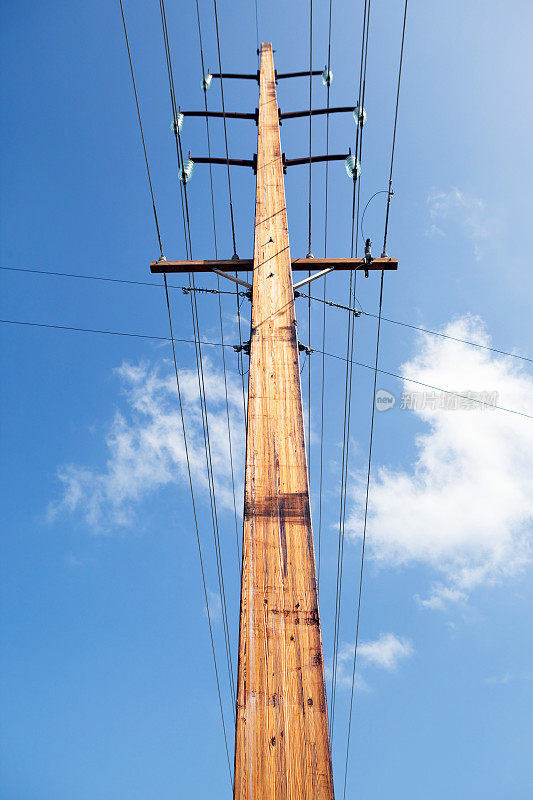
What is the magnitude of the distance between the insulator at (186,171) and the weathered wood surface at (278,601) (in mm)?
2664

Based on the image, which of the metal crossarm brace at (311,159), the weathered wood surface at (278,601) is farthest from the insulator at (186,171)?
the weathered wood surface at (278,601)

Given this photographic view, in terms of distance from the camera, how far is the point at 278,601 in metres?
1.87

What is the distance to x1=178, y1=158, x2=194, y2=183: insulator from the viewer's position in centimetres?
495

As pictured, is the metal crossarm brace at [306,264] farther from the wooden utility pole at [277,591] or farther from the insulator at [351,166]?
the insulator at [351,166]

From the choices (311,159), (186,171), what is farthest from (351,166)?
(186,171)

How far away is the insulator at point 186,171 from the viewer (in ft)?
16.2

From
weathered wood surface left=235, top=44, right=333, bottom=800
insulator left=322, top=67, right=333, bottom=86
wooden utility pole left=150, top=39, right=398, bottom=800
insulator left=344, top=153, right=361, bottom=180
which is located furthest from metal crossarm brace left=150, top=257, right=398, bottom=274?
insulator left=322, top=67, right=333, bottom=86

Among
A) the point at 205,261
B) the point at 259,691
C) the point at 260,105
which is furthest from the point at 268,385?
the point at 260,105

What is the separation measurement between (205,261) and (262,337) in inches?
62.4

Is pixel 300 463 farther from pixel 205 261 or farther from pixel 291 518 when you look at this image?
A: pixel 205 261

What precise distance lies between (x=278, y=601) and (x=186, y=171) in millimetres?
4847

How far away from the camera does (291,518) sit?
2094 millimetres

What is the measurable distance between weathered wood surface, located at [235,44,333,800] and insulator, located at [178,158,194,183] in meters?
2.66

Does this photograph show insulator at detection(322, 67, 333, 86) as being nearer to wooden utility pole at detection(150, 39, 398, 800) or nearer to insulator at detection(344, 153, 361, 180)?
insulator at detection(344, 153, 361, 180)
